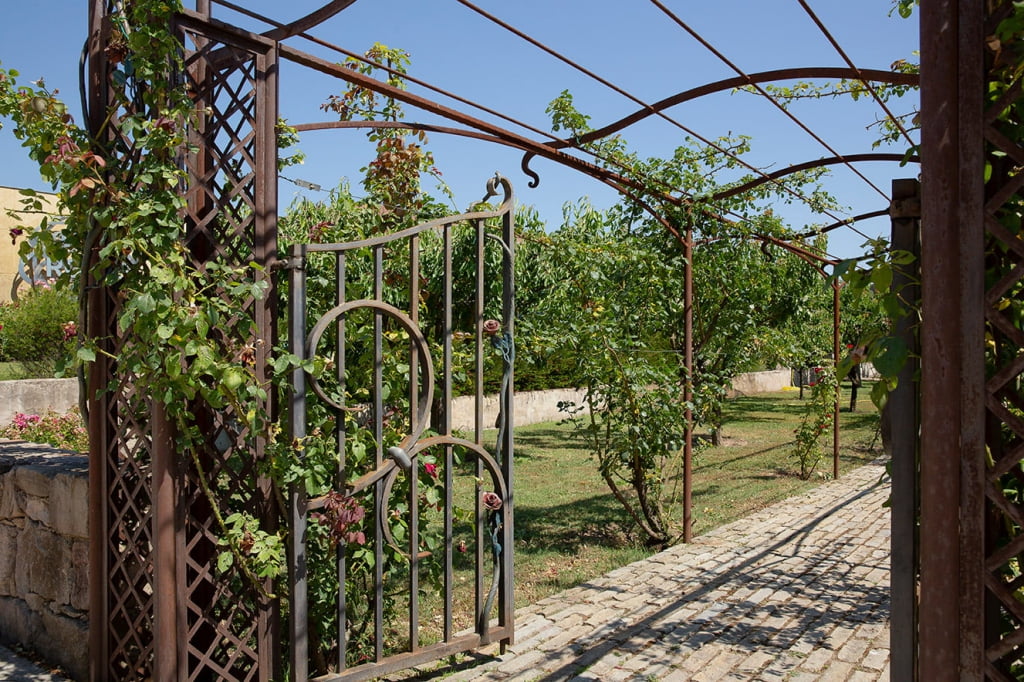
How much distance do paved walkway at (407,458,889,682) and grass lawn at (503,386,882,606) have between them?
47 cm

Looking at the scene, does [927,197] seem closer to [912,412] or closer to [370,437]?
[912,412]

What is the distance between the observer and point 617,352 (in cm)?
659

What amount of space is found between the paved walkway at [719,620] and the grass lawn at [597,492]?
466mm

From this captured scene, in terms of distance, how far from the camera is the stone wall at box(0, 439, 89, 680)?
3.72m

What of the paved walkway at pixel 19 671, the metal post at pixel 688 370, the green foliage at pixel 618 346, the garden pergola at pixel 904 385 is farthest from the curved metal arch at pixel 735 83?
the paved walkway at pixel 19 671

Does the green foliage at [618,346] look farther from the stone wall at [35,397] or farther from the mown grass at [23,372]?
the mown grass at [23,372]

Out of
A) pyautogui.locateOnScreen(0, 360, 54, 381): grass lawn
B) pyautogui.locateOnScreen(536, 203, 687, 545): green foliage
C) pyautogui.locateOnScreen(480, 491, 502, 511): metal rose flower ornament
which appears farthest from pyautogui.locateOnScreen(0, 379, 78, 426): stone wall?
pyautogui.locateOnScreen(480, 491, 502, 511): metal rose flower ornament

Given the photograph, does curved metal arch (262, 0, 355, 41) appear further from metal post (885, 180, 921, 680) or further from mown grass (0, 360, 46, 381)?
mown grass (0, 360, 46, 381)

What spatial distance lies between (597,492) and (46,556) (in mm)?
6669

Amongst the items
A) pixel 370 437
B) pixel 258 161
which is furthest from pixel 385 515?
pixel 258 161

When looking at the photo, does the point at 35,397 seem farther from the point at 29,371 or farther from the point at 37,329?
the point at 37,329

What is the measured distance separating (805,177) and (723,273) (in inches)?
73.8

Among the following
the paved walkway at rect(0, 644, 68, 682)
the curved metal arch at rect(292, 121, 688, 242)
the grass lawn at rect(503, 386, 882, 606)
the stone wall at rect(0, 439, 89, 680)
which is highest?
the curved metal arch at rect(292, 121, 688, 242)

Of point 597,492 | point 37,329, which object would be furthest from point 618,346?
point 37,329
